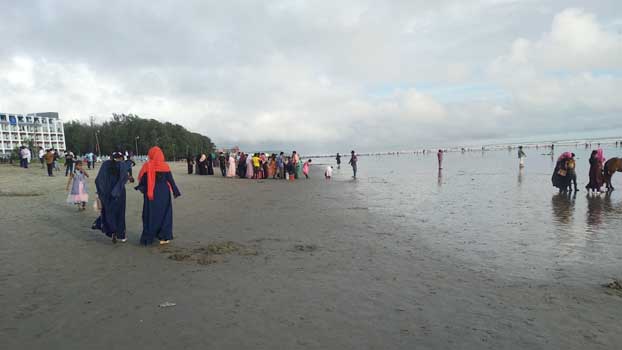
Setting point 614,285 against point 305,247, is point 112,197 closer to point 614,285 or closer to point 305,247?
point 305,247

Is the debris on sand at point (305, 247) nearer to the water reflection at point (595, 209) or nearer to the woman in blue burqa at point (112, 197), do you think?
the woman in blue burqa at point (112, 197)

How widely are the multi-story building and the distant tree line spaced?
3.72m

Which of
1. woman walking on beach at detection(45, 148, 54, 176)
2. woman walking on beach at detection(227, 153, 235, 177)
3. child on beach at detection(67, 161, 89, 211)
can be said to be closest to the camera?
child on beach at detection(67, 161, 89, 211)

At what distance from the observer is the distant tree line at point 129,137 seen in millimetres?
88438

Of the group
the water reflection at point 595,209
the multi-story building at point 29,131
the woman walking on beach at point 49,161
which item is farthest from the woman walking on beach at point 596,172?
the multi-story building at point 29,131

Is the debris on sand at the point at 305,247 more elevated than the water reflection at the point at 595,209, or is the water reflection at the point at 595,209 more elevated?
the debris on sand at the point at 305,247

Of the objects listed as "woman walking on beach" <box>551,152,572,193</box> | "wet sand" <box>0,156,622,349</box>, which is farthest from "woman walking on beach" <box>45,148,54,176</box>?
"woman walking on beach" <box>551,152,572,193</box>

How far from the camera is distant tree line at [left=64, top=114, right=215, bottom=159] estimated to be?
290 ft

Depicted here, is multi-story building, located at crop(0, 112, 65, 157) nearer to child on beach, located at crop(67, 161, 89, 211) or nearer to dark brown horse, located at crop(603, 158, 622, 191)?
child on beach, located at crop(67, 161, 89, 211)

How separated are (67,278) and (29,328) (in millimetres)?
1641

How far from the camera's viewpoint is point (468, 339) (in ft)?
11.8

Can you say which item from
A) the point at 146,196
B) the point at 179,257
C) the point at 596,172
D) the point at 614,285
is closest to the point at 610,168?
the point at 596,172

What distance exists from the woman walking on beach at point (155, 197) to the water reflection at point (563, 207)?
9.19 m

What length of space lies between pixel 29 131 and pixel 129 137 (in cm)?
3052
